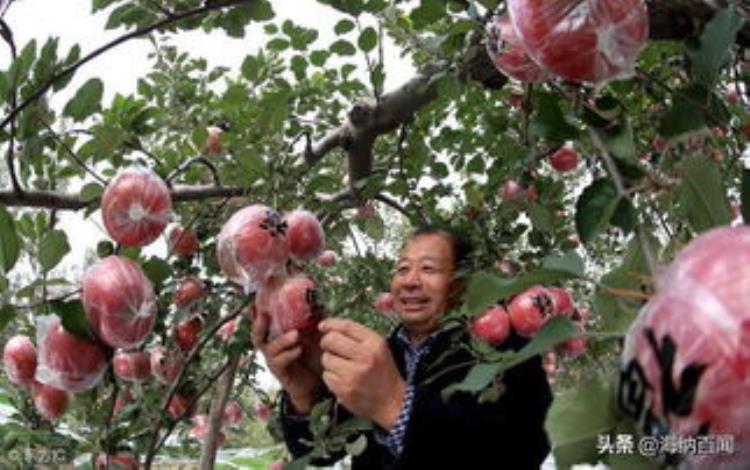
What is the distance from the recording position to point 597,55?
2.55 ft

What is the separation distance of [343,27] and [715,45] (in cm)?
131

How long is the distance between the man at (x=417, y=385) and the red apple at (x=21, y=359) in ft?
1.39

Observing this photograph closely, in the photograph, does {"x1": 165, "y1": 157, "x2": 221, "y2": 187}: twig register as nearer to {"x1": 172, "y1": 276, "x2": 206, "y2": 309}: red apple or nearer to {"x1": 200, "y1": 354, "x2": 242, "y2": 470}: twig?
{"x1": 172, "y1": 276, "x2": 206, "y2": 309}: red apple

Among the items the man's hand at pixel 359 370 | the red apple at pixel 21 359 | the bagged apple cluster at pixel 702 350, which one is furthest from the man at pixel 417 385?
the bagged apple cluster at pixel 702 350

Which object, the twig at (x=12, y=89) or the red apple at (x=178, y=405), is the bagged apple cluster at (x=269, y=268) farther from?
the red apple at (x=178, y=405)

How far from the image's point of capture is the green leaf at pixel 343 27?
1916mm

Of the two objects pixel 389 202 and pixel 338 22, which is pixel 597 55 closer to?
pixel 338 22

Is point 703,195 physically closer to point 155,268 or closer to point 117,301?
point 117,301

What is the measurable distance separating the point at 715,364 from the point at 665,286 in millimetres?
64

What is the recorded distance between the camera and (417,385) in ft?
4.30

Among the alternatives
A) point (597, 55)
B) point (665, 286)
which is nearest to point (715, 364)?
point (665, 286)

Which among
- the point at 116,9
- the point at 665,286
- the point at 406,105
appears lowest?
the point at 665,286

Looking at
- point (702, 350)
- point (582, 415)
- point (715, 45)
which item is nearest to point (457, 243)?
point (715, 45)

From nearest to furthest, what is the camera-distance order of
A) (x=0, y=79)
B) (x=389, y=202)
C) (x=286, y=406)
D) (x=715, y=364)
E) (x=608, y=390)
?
1. (x=715, y=364)
2. (x=608, y=390)
3. (x=0, y=79)
4. (x=286, y=406)
5. (x=389, y=202)
